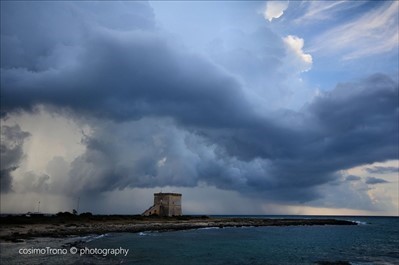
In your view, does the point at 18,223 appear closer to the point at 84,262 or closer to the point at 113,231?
the point at 113,231

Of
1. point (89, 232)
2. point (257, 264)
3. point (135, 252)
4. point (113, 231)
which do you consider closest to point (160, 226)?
point (113, 231)

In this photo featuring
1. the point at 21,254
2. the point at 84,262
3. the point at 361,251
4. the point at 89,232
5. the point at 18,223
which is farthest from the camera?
the point at 18,223

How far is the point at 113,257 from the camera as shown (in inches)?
1270

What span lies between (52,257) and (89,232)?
1184 inches

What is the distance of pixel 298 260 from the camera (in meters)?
35.7

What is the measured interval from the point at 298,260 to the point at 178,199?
251 feet

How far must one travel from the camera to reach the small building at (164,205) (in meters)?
106

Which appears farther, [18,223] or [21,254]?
[18,223]

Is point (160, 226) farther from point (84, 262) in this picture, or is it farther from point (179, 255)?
point (84, 262)

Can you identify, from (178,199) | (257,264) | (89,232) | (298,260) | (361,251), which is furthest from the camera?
(178,199)

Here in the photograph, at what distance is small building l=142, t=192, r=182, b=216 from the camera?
10569 cm

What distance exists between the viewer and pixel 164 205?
10638 centimetres

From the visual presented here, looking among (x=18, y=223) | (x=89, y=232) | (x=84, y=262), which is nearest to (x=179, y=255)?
(x=84, y=262)

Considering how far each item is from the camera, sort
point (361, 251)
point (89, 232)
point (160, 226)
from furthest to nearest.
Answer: point (160, 226)
point (89, 232)
point (361, 251)
